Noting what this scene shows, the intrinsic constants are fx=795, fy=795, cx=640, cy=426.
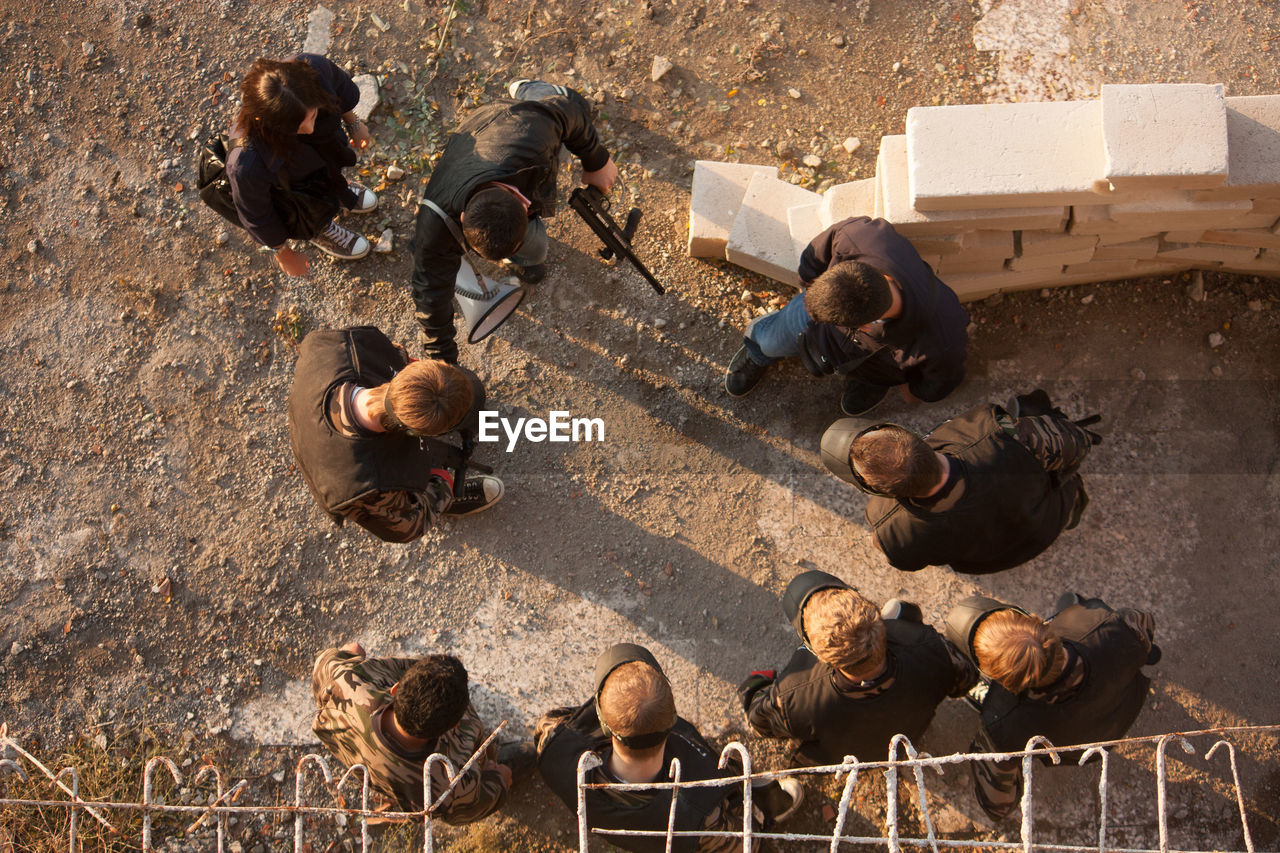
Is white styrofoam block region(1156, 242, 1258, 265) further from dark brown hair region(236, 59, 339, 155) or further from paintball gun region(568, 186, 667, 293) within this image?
dark brown hair region(236, 59, 339, 155)

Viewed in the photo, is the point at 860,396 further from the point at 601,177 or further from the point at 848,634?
the point at 601,177

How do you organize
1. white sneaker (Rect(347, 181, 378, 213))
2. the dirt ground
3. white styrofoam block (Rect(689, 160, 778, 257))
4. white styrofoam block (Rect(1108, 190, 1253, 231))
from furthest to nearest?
1. white sneaker (Rect(347, 181, 378, 213))
2. white styrofoam block (Rect(689, 160, 778, 257))
3. the dirt ground
4. white styrofoam block (Rect(1108, 190, 1253, 231))

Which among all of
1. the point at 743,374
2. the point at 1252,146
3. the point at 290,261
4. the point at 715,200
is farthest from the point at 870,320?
the point at 290,261

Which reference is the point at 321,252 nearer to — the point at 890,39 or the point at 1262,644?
the point at 890,39

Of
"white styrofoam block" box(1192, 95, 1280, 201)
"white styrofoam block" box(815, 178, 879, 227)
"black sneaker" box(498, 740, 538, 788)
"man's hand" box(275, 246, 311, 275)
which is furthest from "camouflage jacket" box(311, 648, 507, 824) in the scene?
"white styrofoam block" box(1192, 95, 1280, 201)

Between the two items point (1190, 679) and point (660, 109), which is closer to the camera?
point (1190, 679)

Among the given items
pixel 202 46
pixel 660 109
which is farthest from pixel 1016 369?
pixel 202 46
